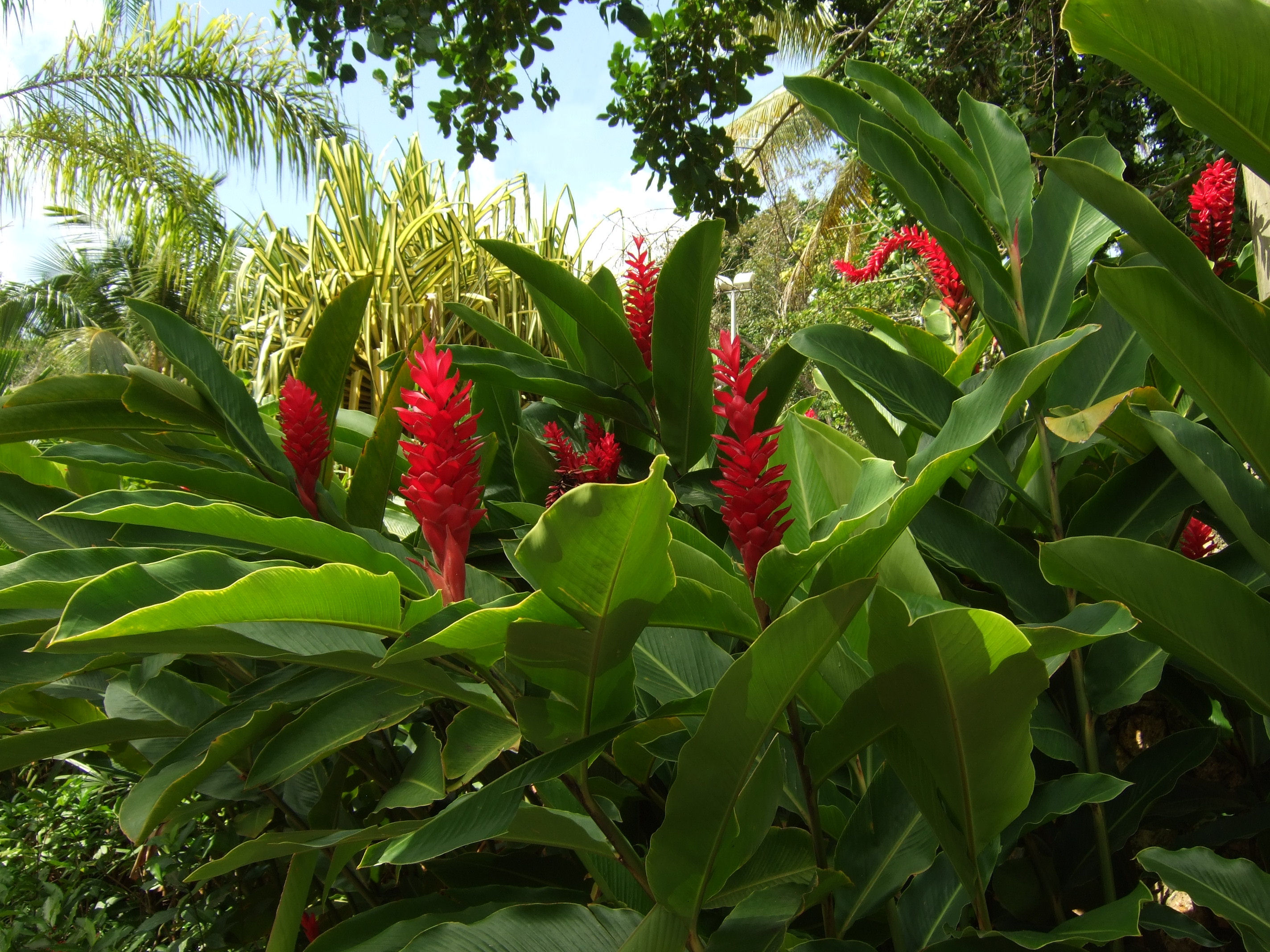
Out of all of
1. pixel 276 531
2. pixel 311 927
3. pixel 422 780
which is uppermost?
pixel 276 531

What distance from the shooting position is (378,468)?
0.91 m

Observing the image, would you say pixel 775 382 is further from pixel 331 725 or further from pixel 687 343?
pixel 331 725

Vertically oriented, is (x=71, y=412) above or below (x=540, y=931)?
above

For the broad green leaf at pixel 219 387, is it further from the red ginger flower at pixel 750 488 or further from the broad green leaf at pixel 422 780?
the red ginger flower at pixel 750 488

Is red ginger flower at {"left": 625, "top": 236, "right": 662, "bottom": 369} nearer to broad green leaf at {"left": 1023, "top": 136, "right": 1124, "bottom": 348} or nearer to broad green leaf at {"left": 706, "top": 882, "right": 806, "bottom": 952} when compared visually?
broad green leaf at {"left": 1023, "top": 136, "right": 1124, "bottom": 348}

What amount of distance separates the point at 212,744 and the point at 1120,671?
897 mm

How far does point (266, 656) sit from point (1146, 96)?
6.94 m

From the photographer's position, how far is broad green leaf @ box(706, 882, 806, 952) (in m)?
0.73

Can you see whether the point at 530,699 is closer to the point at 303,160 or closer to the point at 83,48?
the point at 303,160

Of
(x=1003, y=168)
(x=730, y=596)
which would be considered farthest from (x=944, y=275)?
(x=730, y=596)

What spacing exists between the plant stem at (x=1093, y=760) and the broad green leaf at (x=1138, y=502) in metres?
0.15

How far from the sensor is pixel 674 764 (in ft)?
3.20

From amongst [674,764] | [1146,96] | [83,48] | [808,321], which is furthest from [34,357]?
[674,764]

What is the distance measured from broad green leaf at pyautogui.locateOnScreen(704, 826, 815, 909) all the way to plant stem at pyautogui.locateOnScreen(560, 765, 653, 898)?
0.09 m
